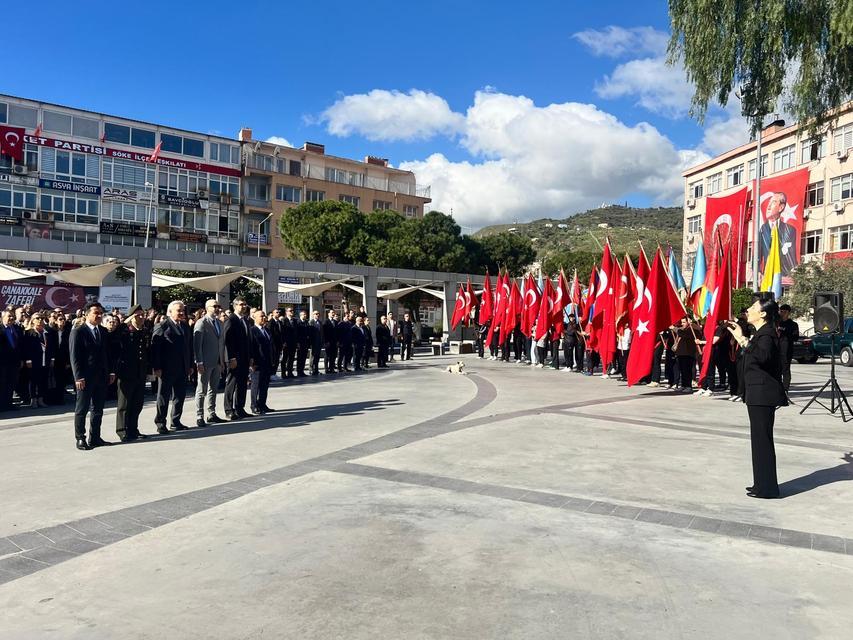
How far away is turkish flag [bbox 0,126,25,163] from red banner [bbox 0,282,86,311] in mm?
34816

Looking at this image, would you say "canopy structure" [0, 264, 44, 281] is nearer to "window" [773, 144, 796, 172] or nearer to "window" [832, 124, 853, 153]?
"window" [832, 124, 853, 153]

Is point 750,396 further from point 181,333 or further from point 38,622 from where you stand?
point 181,333

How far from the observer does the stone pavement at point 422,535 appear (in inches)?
151

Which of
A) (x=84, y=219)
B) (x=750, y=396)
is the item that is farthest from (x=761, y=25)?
(x=84, y=219)

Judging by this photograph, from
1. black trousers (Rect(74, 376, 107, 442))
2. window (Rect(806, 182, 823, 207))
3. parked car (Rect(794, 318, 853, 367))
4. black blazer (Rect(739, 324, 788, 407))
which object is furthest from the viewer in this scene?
window (Rect(806, 182, 823, 207))

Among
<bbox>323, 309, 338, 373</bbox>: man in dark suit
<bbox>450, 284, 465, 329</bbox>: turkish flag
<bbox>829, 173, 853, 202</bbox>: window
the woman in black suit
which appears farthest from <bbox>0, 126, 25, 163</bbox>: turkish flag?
<bbox>829, 173, 853, 202</bbox>: window

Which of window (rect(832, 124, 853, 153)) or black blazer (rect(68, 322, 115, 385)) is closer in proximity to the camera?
black blazer (rect(68, 322, 115, 385))

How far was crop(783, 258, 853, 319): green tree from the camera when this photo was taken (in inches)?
1409

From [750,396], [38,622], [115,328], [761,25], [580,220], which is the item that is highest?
[580,220]

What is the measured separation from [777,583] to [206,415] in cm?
909

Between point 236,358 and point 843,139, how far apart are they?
47336mm

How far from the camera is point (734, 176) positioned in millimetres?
57625

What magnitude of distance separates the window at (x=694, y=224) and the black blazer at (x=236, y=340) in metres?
58.9

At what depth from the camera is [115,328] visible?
9.09 meters
